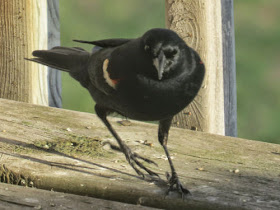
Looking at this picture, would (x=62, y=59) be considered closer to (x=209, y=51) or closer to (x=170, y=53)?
(x=209, y=51)

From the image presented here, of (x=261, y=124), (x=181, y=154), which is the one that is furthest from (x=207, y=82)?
(x=261, y=124)

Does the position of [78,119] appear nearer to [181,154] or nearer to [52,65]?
[52,65]

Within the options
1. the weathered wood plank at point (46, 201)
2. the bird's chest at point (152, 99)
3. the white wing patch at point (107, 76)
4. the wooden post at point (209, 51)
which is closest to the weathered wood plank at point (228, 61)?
the wooden post at point (209, 51)

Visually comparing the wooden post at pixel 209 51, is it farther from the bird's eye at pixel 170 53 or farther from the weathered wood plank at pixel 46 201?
the weathered wood plank at pixel 46 201

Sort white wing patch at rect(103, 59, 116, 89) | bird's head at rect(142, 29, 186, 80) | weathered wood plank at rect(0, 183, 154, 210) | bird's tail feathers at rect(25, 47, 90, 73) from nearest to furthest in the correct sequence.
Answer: weathered wood plank at rect(0, 183, 154, 210) < bird's head at rect(142, 29, 186, 80) < white wing patch at rect(103, 59, 116, 89) < bird's tail feathers at rect(25, 47, 90, 73)

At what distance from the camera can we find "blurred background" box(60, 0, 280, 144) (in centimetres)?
562

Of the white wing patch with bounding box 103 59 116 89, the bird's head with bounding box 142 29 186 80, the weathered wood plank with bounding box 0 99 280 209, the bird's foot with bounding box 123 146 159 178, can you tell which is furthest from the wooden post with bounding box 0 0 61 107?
the bird's head with bounding box 142 29 186 80

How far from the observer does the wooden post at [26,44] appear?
148 inches

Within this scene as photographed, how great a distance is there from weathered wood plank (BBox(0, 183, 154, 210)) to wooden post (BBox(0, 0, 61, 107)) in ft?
4.88

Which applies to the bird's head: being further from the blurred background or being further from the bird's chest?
the blurred background

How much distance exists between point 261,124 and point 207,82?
7.09ft

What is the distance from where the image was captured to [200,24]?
345 cm

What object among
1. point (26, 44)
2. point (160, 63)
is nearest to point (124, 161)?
point (160, 63)

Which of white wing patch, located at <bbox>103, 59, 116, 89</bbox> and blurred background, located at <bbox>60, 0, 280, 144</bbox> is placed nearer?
white wing patch, located at <bbox>103, 59, 116, 89</bbox>
